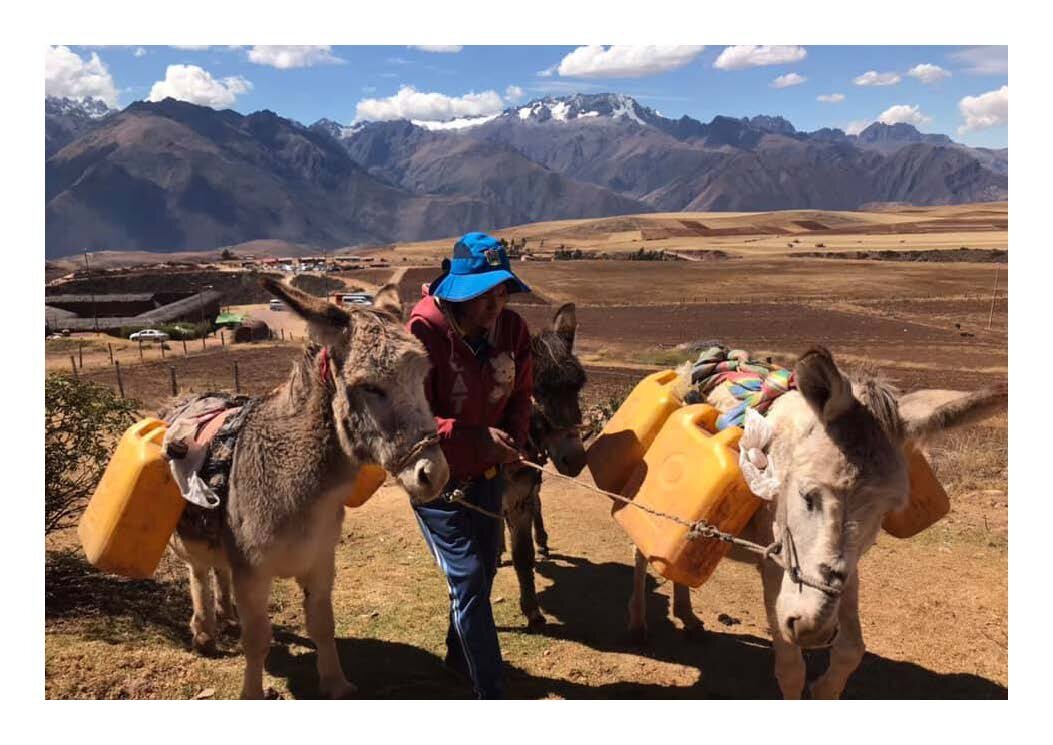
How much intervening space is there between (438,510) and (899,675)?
4300 millimetres

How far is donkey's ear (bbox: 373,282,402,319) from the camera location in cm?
442

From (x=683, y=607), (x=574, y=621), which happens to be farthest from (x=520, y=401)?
(x=683, y=607)

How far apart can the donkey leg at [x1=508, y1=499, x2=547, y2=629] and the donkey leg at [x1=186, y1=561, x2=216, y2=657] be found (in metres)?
2.67

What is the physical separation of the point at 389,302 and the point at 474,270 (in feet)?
2.07

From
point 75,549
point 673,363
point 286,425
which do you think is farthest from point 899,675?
point 673,363

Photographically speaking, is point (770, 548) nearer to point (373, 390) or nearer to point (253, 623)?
point (373, 390)

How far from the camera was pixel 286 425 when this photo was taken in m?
4.57

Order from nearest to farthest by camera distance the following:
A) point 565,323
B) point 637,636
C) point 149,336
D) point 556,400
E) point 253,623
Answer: point 253,623 < point 637,636 < point 556,400 < point 565,323 < point 149,336

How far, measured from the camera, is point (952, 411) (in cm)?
333

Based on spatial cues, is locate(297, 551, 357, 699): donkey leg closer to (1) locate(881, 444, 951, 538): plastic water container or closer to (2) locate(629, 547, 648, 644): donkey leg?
(2) locate(629, 547, 648, 644): donkey leg

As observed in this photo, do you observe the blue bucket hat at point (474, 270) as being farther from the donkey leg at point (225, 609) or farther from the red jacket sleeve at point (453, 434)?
the donkey leg at point (225, 609)

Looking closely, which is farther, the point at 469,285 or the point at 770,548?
the point at 469,285

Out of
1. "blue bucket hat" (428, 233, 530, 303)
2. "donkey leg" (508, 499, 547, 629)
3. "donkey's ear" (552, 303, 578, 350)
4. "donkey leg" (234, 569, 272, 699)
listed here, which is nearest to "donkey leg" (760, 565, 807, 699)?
"blue bucket hat" (428, 233, 530, 303)

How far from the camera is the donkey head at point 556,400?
650 cm
